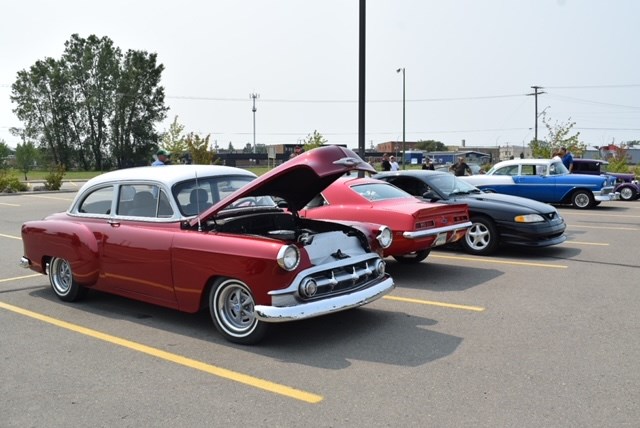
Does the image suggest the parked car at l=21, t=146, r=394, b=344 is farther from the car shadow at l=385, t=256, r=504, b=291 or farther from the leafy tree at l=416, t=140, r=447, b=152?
the leafy tree at l=416, t=140, r=447, b=152

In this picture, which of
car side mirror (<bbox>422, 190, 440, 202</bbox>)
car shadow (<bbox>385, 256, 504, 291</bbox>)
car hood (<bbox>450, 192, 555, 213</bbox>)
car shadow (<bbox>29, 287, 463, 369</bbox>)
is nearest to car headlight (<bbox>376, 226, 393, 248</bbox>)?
car shadow (<bbox>29, 287, 463, 369</bbox>)

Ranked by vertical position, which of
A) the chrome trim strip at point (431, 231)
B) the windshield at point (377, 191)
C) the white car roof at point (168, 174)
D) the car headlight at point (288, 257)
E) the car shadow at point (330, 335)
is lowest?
the car shadow at point (330, 335)

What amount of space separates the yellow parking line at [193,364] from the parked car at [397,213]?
11.2ft

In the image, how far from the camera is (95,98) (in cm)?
6931

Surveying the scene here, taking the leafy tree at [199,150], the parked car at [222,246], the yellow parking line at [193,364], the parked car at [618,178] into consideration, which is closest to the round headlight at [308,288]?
the parked car at [222,246]

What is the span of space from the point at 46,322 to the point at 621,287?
6.69 meters

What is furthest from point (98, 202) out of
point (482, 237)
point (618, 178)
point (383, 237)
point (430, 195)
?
point (618, 178)

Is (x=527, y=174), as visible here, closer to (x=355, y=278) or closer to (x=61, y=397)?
(x=355, y=278)

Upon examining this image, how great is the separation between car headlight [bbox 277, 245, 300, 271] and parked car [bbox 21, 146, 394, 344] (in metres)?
0.01

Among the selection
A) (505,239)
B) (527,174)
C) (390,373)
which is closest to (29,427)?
(390,373)

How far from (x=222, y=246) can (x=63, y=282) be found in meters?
2.81

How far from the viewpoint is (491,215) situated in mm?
9664

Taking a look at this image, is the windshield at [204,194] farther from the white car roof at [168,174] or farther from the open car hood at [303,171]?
the open car hood at [303,171]

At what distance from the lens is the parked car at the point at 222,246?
16.3 feet
